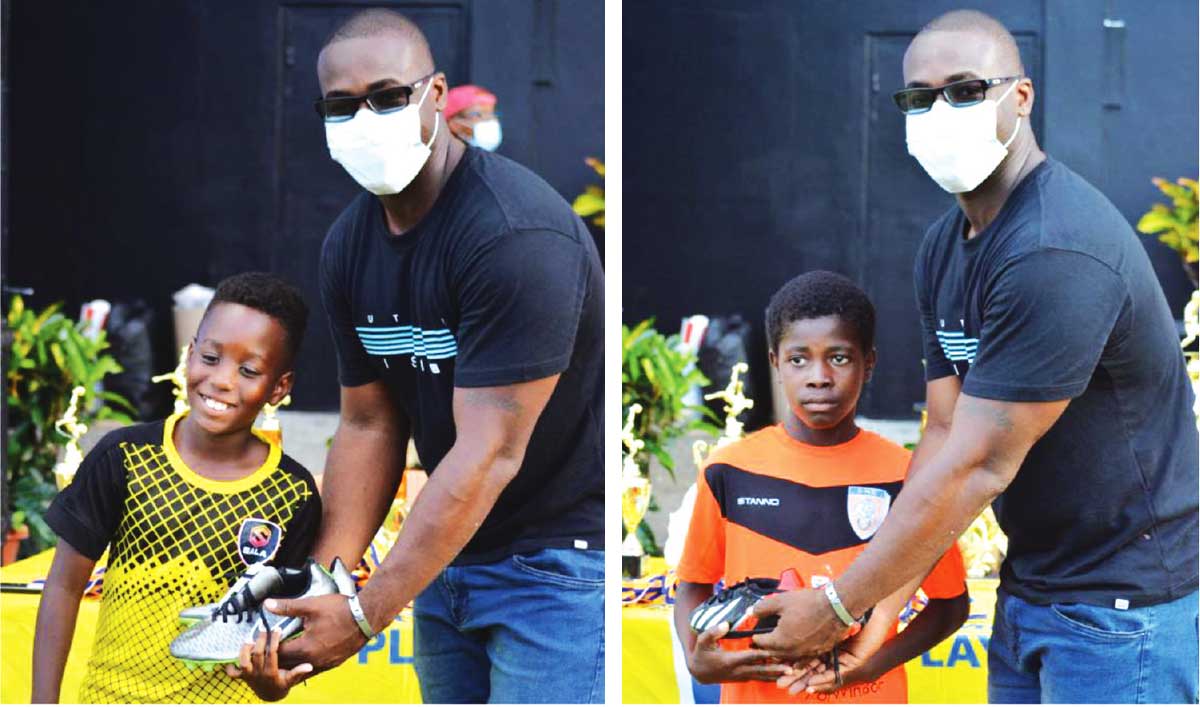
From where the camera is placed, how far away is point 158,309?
3.00 meters

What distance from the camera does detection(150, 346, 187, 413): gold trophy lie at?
8.98 ft

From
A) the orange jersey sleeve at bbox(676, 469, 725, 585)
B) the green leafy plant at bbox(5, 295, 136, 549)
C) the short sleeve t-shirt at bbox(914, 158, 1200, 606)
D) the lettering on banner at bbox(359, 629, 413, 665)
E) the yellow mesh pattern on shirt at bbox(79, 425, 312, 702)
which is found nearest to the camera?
the short sleeve t-shirt at bbox(914, 158, 1200, 606)

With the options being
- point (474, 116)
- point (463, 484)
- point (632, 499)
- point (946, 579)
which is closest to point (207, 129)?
point (474, 116)

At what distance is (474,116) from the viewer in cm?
266

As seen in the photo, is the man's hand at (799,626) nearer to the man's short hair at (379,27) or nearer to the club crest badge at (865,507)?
the club crest badge at (865,507)

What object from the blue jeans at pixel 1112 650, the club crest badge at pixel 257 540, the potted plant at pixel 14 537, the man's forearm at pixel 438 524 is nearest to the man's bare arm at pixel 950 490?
the blue jeans at pixel 1112 650

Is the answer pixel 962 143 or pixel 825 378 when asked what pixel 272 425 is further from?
pixel 962 143

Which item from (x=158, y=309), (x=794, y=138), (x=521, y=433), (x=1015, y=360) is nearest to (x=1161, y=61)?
(x=794, y=138)

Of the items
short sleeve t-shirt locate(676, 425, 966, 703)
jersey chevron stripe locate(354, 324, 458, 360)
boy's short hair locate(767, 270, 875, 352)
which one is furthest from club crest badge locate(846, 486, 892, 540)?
jersey chevron stripe locate(354, 324, 458, 360)

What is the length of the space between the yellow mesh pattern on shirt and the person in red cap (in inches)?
26.7

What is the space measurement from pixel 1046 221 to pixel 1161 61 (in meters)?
0.67

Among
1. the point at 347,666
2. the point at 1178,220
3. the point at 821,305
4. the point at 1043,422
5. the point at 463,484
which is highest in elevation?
the point at 1178,220

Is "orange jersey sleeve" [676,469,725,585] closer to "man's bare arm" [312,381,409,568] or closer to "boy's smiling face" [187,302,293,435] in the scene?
"man's bare arm" [312,381,409,568]

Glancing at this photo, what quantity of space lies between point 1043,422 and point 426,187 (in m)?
1.00
